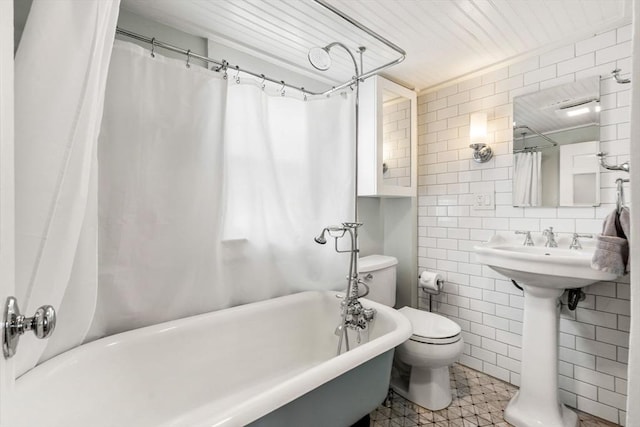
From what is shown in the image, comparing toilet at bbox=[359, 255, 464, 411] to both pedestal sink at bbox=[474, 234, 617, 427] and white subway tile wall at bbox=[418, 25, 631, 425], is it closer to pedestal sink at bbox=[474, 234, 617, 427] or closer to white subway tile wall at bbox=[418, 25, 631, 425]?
pedestal sink at bbox=[474, 234, 617, 427]

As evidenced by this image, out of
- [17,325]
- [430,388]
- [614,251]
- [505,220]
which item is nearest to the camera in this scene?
[17,325]

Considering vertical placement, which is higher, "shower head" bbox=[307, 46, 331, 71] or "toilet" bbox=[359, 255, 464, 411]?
"shower head" bbox=[307, 46, 331, 71]

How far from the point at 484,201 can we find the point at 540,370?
1.12 meters

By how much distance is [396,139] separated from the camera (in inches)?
96.7

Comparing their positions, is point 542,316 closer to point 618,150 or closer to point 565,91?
point 618,150

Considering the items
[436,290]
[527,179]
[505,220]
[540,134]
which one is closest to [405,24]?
[540,134]

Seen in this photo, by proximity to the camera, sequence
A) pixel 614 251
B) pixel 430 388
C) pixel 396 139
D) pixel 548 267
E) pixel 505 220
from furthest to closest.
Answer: pixel 396 139
pixel 505 220
pixel 430 388
pixel 548 267
pixel 614 251

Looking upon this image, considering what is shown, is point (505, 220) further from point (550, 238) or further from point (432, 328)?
point (432, 328)

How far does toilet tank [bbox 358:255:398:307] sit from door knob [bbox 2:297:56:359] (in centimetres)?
176

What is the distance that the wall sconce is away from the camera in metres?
2.18

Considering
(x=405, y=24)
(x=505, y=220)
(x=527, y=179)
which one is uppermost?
(x=405, y=24)

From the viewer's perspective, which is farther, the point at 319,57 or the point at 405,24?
the point at 405,24

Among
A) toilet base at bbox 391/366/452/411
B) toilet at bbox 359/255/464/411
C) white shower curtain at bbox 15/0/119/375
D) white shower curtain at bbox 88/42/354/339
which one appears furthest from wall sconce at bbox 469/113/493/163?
white shower curtain at bbox 15/0/119/375

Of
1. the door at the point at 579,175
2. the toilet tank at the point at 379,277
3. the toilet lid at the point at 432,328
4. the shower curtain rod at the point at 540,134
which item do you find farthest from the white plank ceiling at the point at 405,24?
the toilet lid at the point at 432,328
